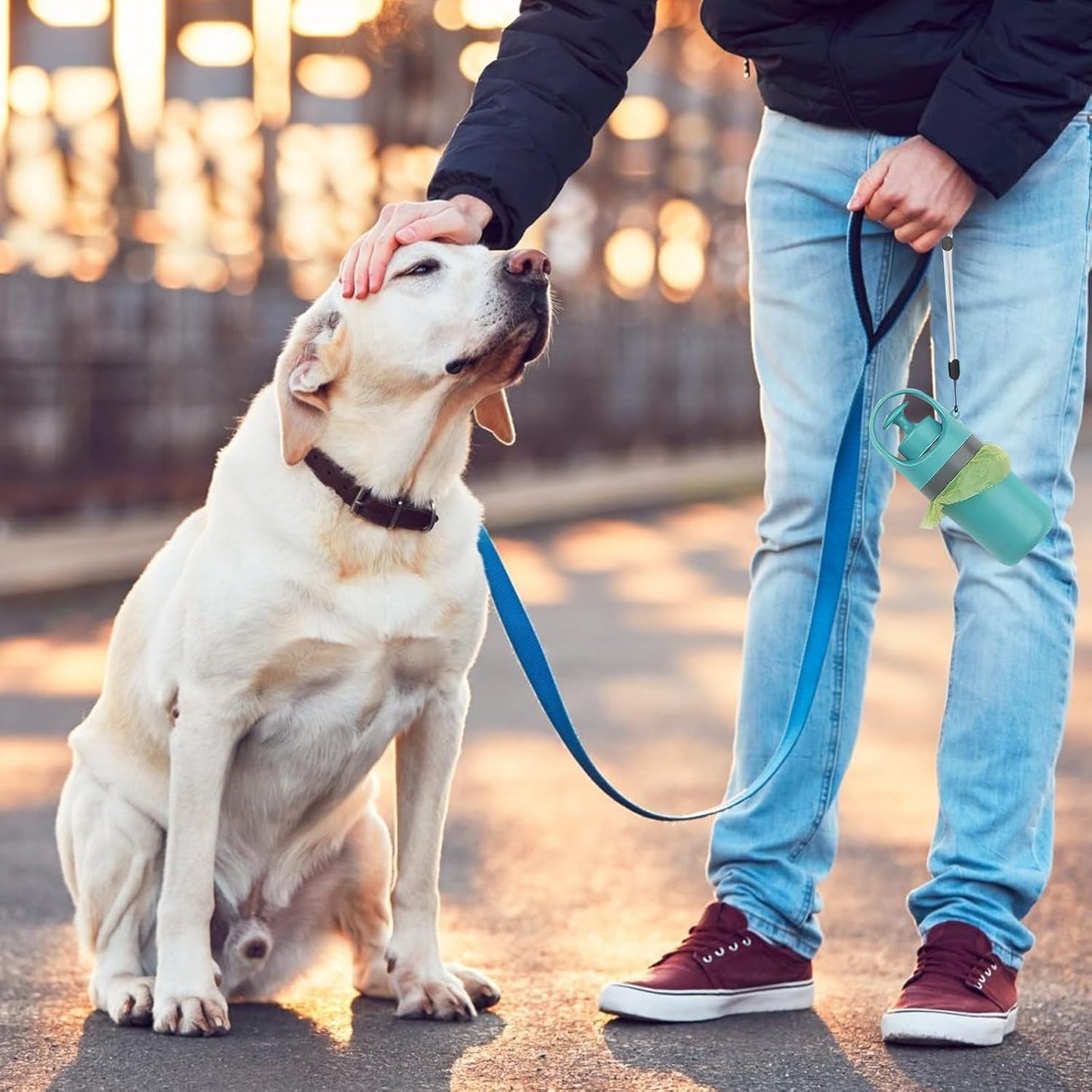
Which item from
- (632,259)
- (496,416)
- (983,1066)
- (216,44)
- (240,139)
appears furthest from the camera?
(632,259)

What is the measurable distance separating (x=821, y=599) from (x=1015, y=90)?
761 millimetres

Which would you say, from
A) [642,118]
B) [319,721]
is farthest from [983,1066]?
[642,118]

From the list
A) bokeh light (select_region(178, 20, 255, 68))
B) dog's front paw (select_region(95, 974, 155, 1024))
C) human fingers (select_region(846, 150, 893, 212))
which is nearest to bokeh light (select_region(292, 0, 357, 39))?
bokeh light (select_region(178, 20, 255, 68))

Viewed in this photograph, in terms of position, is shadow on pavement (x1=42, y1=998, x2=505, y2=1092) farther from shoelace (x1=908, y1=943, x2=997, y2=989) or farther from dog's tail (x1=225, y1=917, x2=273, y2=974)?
shoelace (x1=908, y1=943, x2=997, y2=989)

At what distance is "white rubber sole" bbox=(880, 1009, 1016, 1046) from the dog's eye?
125cm

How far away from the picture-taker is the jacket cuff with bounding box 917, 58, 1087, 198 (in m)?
2.64

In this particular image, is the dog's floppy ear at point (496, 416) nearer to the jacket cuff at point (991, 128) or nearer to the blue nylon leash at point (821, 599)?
the blue nylon leash at point (821, 599)

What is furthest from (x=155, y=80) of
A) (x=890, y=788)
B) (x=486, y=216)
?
(x=486, y=216)

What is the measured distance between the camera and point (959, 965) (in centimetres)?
265

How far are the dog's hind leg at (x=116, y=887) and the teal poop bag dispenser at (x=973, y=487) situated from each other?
123 centimetres

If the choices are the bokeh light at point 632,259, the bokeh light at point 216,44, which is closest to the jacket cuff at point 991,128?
the bokeh light at point 216,44

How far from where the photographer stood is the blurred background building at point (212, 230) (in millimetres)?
12430

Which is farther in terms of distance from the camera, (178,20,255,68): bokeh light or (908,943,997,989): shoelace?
(178,20,255,68): bokeh light

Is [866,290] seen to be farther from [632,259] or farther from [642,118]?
[642,118]
